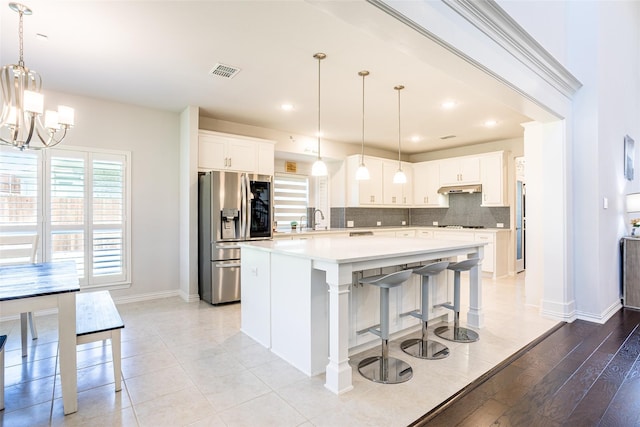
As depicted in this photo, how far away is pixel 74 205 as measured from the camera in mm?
3979

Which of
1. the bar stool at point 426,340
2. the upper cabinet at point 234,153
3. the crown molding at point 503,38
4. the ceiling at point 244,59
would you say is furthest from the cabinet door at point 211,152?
the crown molding at point 503,38

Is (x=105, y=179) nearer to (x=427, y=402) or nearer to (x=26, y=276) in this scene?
(x=26, y=276)

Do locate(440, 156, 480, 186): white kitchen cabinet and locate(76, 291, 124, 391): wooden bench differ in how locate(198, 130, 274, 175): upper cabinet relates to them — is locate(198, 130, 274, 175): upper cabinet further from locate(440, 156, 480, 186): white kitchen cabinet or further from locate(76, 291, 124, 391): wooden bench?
locate(440, 156, 480, 186): white kitchen cabinet

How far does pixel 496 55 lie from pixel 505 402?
2.46 meters

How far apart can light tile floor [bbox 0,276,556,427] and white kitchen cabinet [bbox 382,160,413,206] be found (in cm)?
388

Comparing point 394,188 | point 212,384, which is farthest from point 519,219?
point 212,384

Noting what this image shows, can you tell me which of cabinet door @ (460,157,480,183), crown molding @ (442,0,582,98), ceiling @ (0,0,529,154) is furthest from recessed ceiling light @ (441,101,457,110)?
cabinet door @ (460,157,480,183)

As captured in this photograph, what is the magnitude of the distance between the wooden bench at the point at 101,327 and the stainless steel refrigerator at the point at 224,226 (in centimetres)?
174

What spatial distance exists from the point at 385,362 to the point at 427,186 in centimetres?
535

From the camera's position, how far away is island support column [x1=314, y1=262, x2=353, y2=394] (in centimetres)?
215

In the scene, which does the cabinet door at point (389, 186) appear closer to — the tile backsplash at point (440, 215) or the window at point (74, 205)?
the tile backsplash at point (440, 215)

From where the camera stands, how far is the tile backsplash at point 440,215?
6.54m

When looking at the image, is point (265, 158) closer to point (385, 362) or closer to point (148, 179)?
point (148, 179)

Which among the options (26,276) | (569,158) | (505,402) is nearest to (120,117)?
(26,276)
